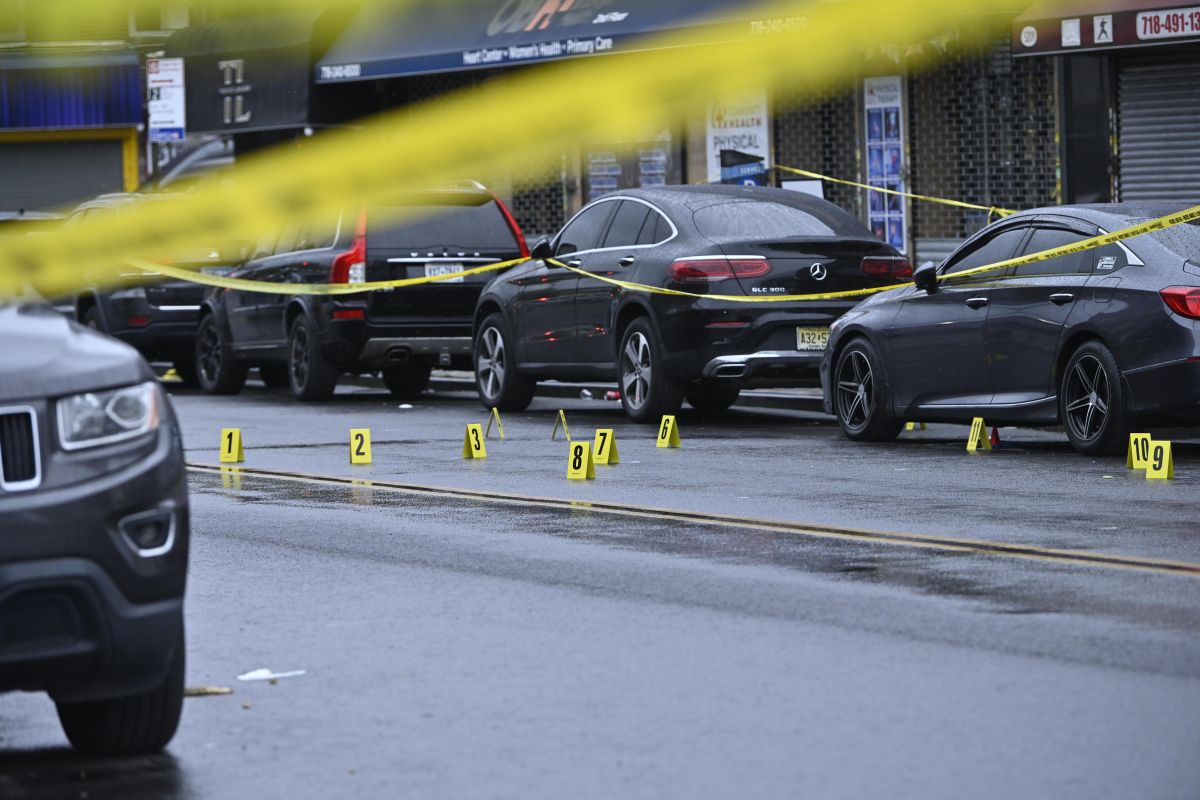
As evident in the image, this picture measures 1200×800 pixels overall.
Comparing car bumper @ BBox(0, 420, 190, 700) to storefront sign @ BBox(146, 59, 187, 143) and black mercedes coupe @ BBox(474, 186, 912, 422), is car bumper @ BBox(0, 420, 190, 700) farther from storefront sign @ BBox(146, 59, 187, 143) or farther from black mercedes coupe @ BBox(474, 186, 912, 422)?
storefront sign @ BBox(146, 59, 187, 143)

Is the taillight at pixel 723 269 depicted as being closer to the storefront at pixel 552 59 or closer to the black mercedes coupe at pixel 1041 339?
the black mercedes coupe at pixel 1041 339

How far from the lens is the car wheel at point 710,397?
725 inches

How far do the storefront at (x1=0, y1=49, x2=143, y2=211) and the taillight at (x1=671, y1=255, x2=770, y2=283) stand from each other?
29.4 m

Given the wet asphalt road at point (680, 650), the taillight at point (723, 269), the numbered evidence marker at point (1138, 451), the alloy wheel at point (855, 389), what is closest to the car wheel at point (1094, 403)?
the numbered evidence marker at point (1138, 451)

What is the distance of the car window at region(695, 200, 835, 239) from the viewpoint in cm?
Result: 1708

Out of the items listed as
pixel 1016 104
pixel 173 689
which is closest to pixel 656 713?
pixel 173 689

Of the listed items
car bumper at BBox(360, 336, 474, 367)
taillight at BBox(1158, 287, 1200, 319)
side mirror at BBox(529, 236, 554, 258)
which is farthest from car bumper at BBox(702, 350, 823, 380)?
car bumper at BBox(360, 336, 474, 367)

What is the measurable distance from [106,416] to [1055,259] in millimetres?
9118

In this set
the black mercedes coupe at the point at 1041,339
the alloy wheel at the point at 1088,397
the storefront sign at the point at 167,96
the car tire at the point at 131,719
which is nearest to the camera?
the car tire at the point at 131,719

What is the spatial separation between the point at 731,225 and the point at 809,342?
1043 millimetres

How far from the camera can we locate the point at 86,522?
18.7 ft

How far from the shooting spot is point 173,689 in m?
6.23

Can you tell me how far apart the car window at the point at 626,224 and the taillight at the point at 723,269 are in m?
1.09

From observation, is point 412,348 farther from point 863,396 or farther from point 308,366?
point 863,396
